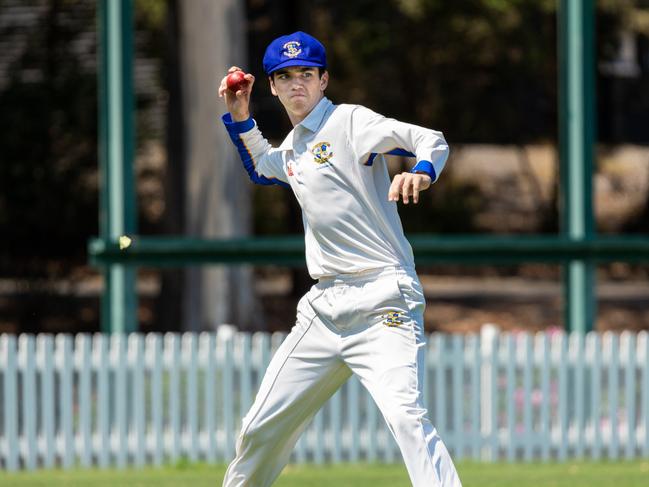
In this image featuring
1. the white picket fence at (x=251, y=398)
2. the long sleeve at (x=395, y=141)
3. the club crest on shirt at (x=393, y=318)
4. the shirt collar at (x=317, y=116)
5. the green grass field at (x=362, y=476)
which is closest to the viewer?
the long sleeve at (x=395, y=141)

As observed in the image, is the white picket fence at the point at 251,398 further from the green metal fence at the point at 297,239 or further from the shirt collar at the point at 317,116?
the shirt collar at the point at 317,116

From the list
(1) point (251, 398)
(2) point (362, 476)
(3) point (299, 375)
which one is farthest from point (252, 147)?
(1) point (251, 398)

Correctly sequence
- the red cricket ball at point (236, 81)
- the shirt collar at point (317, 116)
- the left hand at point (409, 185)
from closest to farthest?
the left hand at point (409, 185), the shirt collar at point (317, 116), the red cricket ball at point (236, 81)

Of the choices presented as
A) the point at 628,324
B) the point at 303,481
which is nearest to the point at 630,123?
the point at 628,324

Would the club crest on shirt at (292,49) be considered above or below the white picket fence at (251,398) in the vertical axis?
above

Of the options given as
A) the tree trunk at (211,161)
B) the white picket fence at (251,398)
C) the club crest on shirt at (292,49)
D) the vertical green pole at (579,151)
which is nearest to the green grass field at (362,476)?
the white picket fence at (251,398)

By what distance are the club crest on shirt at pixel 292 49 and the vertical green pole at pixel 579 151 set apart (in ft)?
17.0

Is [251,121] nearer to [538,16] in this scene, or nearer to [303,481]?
[303,481]

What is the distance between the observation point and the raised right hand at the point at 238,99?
511cm

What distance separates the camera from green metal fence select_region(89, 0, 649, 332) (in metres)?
9.42

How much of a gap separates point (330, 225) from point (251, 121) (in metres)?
0.66

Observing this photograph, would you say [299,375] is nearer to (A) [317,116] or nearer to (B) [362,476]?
(A) [317,116]

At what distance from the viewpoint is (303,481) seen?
26.4 ft

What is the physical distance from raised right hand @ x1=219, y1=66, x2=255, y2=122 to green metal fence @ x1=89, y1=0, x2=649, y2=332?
4197 millimetres
